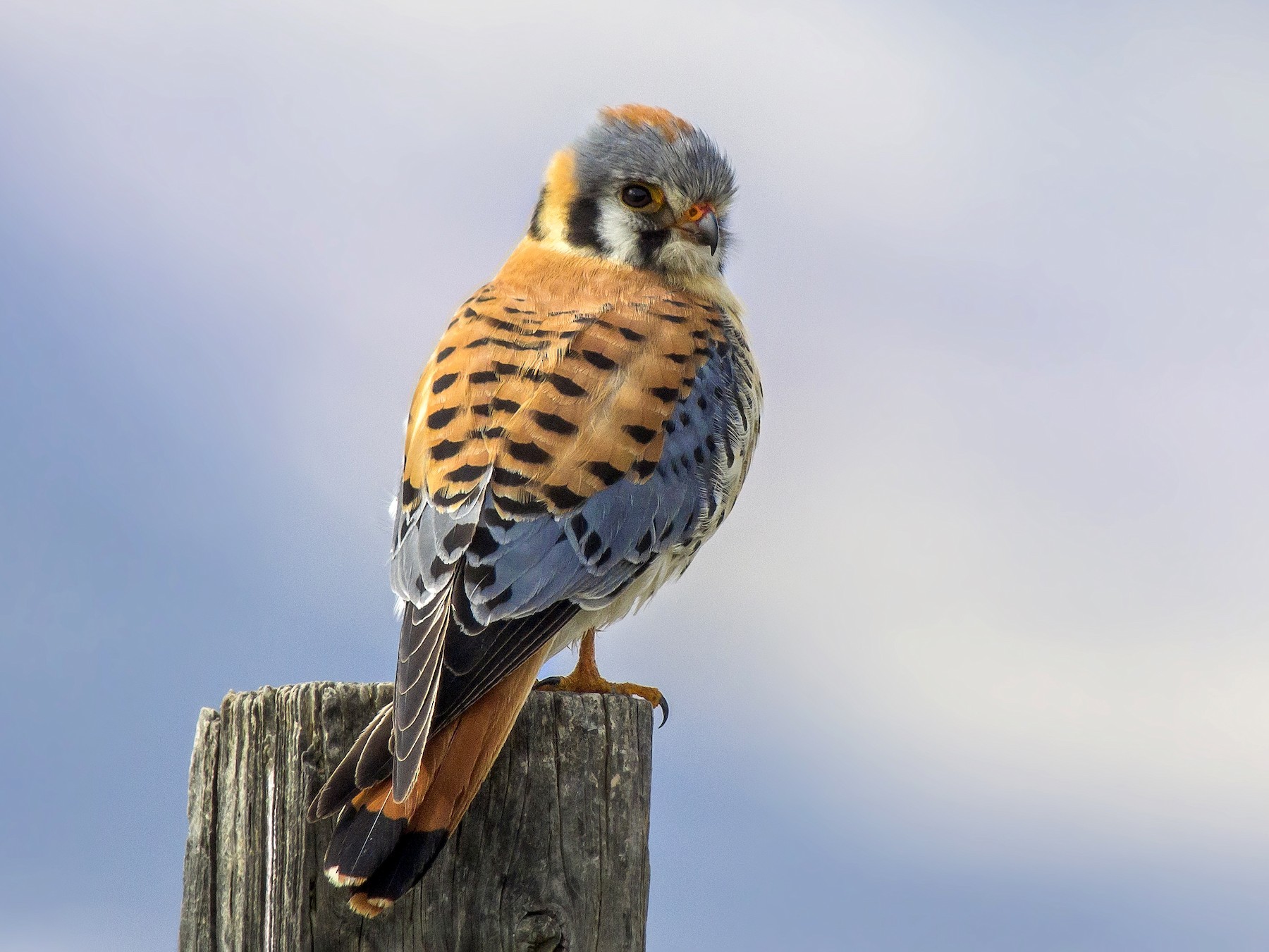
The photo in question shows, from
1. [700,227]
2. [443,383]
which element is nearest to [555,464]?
[443,383]

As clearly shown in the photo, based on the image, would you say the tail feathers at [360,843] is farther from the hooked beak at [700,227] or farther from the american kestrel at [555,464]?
the hooked beak at [700,227]

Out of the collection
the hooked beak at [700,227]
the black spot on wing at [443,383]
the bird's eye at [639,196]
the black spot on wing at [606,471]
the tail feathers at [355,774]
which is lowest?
the tail feathers at [355,774]

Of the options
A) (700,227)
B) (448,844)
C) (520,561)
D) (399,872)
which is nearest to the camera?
(399,872)

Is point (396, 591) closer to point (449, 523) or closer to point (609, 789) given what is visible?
point (449, 523)

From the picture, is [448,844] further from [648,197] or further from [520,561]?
[648,197]

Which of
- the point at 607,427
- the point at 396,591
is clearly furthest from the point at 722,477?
the point at 396,591

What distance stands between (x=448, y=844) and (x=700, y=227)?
10.2ft

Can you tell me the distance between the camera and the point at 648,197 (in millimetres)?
5629

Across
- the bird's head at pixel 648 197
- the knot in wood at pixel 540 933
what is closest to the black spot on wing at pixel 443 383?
the bird's head at pixel 648 197

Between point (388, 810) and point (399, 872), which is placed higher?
point (388, 810)

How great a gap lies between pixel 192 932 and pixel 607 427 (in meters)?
1.90

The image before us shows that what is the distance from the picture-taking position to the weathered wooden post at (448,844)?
309 cm

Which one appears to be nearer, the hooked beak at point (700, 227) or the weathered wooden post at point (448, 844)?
the weathered wooden post at point (448, 844)

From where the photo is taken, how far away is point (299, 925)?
10.0ft
